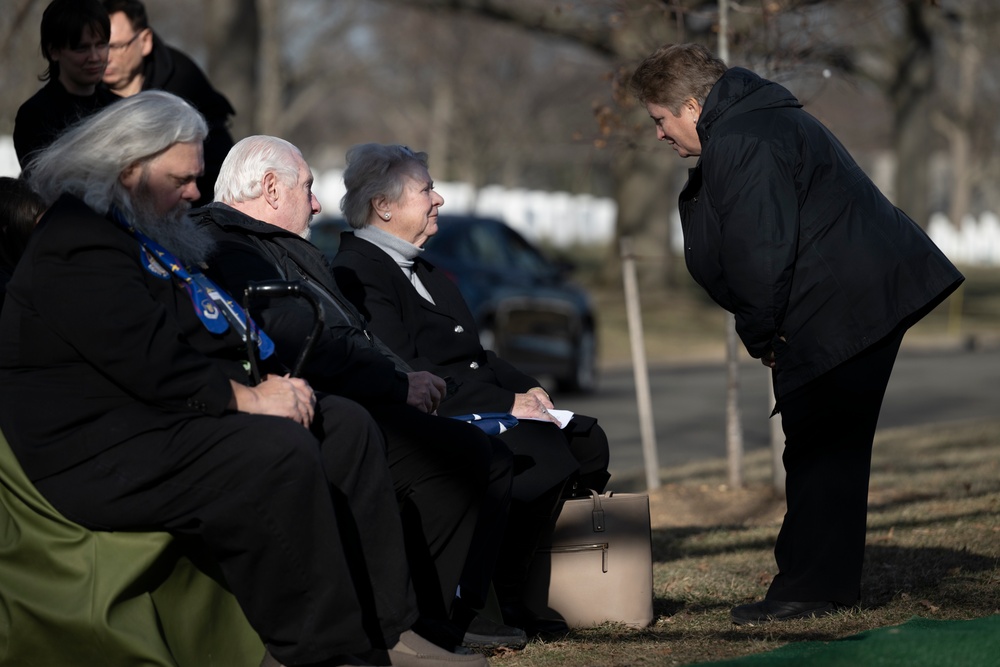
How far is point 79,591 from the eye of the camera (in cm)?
368

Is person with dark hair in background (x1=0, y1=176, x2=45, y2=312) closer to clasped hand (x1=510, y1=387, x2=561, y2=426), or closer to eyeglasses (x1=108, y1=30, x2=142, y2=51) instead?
eyeglasses (x1=108, y1=30, x2=142, y2=51)

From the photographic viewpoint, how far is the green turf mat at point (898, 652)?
12.5ft

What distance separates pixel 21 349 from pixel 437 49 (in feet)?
124

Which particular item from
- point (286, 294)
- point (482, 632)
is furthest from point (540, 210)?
point (286, 294)

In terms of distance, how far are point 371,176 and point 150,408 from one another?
194 centimetres

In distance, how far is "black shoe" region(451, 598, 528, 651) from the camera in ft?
14.7

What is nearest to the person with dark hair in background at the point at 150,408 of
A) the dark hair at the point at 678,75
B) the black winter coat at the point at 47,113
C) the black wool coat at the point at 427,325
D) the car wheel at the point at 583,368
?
the black wool coat at the point at 427,325

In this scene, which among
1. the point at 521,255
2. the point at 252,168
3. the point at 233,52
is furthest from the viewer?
the point at 233,52

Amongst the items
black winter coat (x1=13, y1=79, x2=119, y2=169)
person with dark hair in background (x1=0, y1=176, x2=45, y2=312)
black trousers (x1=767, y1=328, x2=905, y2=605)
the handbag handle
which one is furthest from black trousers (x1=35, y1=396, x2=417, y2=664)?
black winter coat (x1=13, y1=79, x2=119, y2=169)

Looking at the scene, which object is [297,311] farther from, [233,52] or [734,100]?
[233,52]

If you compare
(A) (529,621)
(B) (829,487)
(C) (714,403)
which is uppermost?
(B) (829,487)

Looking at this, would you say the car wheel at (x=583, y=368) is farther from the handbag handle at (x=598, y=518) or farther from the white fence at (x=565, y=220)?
the white fence at (x=565, y=220)

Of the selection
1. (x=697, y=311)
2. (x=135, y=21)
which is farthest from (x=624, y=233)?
(x=135, y=21)

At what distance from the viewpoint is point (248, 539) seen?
3678 millimetres
